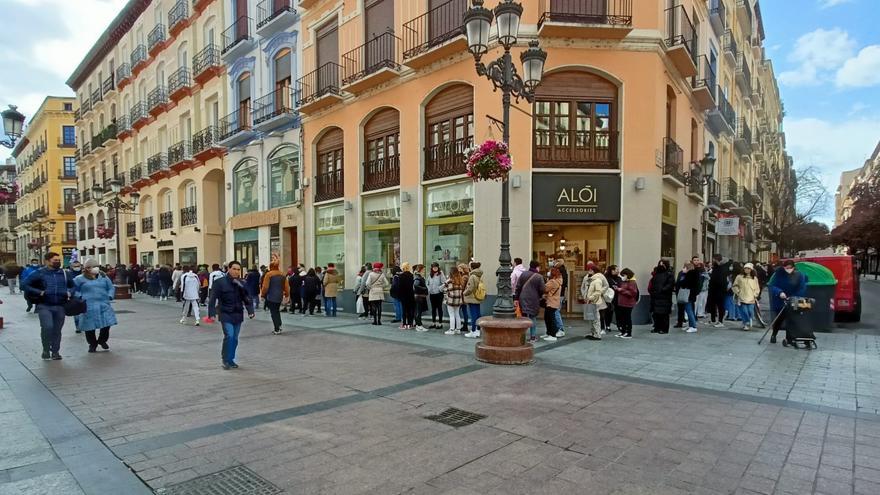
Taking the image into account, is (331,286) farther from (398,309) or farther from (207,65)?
(207,65)

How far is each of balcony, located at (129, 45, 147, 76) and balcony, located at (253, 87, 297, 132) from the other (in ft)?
47.4

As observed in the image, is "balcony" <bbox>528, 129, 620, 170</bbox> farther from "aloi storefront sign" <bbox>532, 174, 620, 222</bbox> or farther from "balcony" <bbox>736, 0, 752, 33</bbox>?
"balcony" <bbox>736, 0, 752, 33</bbox>

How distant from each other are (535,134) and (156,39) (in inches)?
1023

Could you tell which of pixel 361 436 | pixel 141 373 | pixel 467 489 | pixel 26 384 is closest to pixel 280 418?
pixel 361 436

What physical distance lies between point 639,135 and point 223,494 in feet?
39.3

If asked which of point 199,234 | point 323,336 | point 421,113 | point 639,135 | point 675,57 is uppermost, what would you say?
point 675,57

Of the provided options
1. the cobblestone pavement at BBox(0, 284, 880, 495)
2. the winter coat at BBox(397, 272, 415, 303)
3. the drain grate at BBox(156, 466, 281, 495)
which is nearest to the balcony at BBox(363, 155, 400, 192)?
the winter coat at BBox(397, 272, 415, 303)

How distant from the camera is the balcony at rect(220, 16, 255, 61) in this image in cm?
2023

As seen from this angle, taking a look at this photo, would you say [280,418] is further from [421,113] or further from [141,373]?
[421,113]

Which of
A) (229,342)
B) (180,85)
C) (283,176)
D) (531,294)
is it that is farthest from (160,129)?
(531,294)

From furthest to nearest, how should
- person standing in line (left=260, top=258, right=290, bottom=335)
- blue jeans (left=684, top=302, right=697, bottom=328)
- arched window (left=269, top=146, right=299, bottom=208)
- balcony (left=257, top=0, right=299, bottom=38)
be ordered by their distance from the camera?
1. arched window (left=269, top=146, right=299, bottom=208)
2. balcony (left=257, top=0, right=299, bottom=38)
3. person standing in line (left=260, top=258, right=290, bottom=335)
4. blue jeans (left=684, top=302, right=697, bottom=328)

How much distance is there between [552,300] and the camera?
392 inches

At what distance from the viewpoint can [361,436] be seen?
4.56 m

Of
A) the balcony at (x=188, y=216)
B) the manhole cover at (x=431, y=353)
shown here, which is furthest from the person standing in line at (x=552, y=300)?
the balcony at (x=188, y=216)
